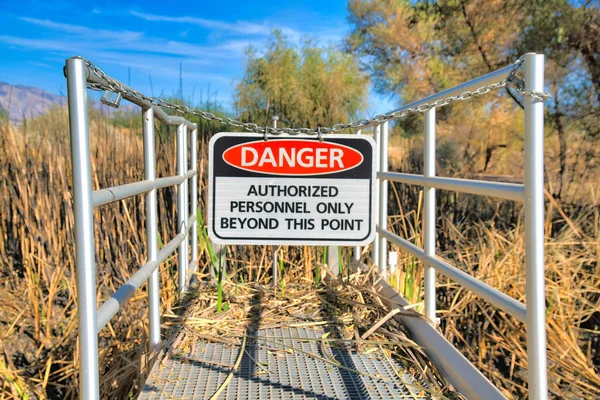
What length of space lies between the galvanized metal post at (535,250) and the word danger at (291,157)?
822mm

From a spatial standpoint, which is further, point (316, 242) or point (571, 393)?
point (571, 393)

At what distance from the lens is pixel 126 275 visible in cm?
427

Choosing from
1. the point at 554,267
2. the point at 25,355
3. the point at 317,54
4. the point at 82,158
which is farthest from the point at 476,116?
the point at 82,158

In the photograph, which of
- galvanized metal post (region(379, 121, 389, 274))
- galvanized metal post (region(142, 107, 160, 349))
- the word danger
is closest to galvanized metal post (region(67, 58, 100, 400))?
galvanized metal post (region(142, 107, 160, 349))

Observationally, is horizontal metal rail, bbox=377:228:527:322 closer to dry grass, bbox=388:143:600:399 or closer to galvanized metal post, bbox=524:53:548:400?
galvanized metal post, bbox=524:53:548:400

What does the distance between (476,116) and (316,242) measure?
13.5 m

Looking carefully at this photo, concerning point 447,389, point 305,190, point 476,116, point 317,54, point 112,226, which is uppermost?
point 317,54

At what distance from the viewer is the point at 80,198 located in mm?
A: 1470

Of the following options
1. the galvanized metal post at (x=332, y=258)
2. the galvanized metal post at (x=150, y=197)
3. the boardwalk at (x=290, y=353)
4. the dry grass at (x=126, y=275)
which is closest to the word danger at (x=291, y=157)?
the galvanized metal post at (x=150, y=197)

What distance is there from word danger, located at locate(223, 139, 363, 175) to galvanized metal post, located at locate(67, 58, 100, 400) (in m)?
0.83

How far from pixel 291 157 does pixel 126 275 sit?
8.21 feet

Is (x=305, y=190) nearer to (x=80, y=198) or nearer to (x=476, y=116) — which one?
(x=80, y=198)

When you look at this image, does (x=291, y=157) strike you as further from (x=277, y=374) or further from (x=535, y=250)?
(x=535, y=250)

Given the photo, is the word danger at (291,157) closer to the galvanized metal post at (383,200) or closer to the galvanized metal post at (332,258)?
the galvanized metal post at (383,200)
